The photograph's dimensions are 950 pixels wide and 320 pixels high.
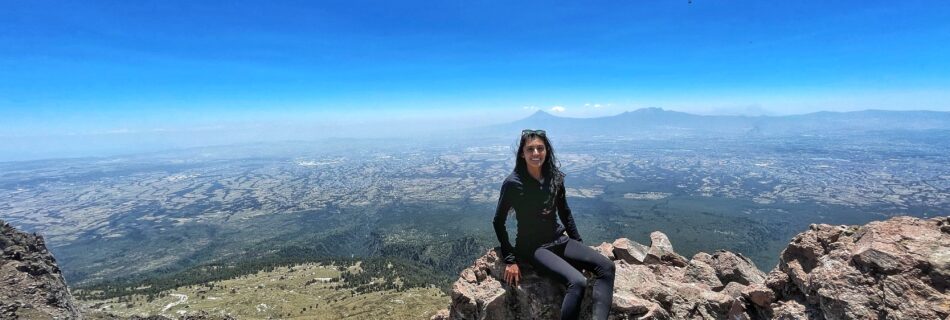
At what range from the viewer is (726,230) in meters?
187

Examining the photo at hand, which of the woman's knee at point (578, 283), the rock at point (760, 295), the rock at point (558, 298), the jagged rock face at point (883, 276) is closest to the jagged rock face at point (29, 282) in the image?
the rock at point (558, 298)

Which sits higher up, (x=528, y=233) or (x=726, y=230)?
(x=528, y=233)

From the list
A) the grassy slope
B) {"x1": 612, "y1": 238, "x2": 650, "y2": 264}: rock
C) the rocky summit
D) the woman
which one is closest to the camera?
the rocky summit

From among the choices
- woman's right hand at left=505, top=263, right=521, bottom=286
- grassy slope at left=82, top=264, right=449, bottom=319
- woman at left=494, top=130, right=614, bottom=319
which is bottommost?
grassy slope at left=82, top=264, right=449, bottom=319

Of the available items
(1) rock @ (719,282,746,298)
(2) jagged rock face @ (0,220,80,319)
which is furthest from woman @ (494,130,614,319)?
(2) jagged rock face @ (0,220,80,319)

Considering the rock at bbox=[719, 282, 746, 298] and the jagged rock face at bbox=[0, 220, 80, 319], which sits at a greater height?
the rock at bbox=[719, 282, 746, 298]

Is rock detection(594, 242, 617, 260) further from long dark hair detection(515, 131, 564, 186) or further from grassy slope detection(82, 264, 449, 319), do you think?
grassy slope detection(82, 264, 449, 319)

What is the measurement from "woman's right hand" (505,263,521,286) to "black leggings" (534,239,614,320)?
543 mm

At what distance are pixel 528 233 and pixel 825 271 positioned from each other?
6.19m

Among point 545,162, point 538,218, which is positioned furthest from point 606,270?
point 545,162

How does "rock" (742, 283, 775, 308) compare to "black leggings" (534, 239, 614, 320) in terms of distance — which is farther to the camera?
"rock" (742, 283, 775, 308)

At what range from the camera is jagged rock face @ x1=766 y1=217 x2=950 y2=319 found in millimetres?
6867

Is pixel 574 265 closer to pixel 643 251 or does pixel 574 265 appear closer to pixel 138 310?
pixel 643 251

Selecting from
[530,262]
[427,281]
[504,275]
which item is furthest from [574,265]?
[427,281]
